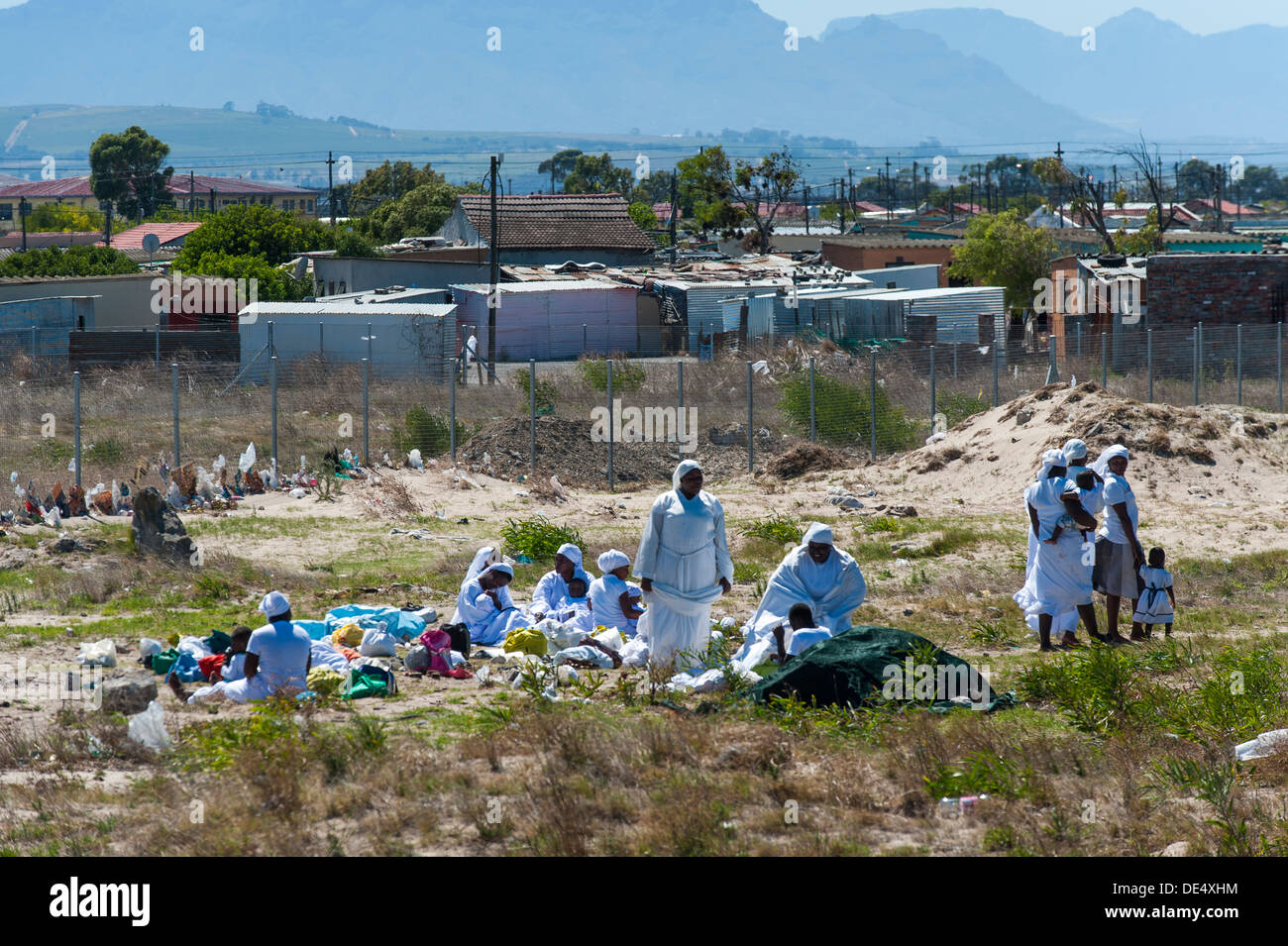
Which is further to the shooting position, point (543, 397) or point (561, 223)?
point (561, 223)

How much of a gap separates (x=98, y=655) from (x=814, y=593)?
16.2 ft

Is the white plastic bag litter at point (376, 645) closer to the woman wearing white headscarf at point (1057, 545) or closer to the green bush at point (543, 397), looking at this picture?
the woman wearing white headscarf at point (1057, 545)

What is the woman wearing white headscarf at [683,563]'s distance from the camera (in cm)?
893

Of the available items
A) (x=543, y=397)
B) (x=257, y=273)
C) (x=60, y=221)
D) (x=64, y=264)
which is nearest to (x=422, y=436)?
(x=543, y=397)

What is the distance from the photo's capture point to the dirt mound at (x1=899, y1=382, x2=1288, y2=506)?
1908 centimetres

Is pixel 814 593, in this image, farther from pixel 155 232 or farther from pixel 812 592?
pixel 155 232

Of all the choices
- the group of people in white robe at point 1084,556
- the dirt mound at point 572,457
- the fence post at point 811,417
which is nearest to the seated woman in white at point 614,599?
the group of people in white robe at point 1084,556

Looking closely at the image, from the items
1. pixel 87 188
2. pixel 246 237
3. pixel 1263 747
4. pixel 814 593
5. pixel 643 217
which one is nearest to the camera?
pixel 1263 747

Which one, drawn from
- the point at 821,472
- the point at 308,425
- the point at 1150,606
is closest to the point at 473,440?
the point at 308,425

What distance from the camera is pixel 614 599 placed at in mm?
10461

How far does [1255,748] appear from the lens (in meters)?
7.09

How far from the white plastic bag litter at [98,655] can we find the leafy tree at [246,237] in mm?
35807

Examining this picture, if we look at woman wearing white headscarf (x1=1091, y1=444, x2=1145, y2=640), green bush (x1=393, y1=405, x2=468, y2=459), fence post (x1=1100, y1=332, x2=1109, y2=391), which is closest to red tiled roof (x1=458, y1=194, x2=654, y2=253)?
fence post (x1=1100, y1=332, x2=1109, y2=391)
